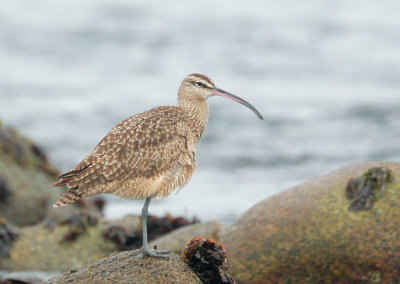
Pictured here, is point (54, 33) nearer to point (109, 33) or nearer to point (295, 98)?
point (109, 33)

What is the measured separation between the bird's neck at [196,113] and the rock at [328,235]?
5.51 feet

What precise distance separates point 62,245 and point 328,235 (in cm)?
457

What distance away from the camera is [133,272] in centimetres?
665

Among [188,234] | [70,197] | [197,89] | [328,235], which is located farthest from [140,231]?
[70,197]

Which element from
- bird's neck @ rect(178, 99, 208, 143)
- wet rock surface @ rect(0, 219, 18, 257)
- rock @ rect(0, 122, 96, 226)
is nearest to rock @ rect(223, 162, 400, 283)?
bird's neck @ rect(178, 99, 208, 143)

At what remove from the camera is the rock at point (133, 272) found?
6.54 meters

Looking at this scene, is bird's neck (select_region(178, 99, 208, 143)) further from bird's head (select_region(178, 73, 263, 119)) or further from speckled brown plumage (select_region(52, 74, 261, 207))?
speckled brown plumage (select_region(52, 74, 261, 207))

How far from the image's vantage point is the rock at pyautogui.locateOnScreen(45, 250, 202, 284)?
6543 millimetres

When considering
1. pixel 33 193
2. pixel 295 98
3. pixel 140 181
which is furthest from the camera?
pixel 295 98

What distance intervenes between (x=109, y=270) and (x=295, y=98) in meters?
19.7

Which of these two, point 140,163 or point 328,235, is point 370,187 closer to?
point 328,235

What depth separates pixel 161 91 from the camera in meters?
26.0

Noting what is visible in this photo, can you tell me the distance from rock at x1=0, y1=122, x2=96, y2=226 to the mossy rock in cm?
74

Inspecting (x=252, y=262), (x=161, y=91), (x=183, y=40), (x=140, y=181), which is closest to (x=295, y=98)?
(x=161, y=91)
